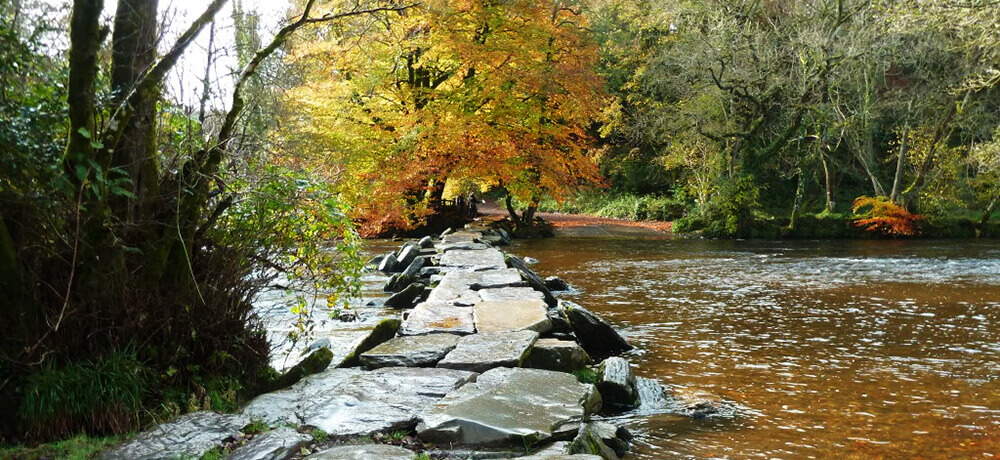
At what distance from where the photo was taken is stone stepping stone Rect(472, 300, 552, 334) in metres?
5.64

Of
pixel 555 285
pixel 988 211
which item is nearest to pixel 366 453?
pixel 555 285

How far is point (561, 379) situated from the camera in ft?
14.4

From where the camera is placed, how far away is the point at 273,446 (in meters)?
3.14

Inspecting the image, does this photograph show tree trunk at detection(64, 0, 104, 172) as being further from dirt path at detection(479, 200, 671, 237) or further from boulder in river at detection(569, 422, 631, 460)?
dirt path at detection(479, 200, 671, 237)

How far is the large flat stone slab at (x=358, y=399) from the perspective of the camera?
361 centimetres

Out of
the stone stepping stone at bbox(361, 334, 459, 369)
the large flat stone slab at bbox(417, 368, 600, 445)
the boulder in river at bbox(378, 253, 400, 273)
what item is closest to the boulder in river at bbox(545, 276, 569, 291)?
the boulder in river at bbox(378, 253, 400, 273)

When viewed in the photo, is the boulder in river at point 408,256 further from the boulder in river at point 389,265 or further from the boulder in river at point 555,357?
the boulder in river at point 555,357

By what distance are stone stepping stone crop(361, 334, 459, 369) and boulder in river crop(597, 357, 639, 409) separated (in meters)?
1.09

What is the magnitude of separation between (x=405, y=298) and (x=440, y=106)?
8204mm

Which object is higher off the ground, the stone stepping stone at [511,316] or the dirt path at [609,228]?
the dirt path at [609,228]

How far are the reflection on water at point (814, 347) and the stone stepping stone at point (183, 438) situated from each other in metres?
2.27

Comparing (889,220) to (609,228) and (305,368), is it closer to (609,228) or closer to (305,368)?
(609,228)

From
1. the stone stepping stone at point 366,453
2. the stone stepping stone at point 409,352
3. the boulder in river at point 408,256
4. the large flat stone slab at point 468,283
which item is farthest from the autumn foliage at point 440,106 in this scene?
the stone stepping stone at point 366,453

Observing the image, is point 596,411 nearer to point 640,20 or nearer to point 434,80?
point 434,80
